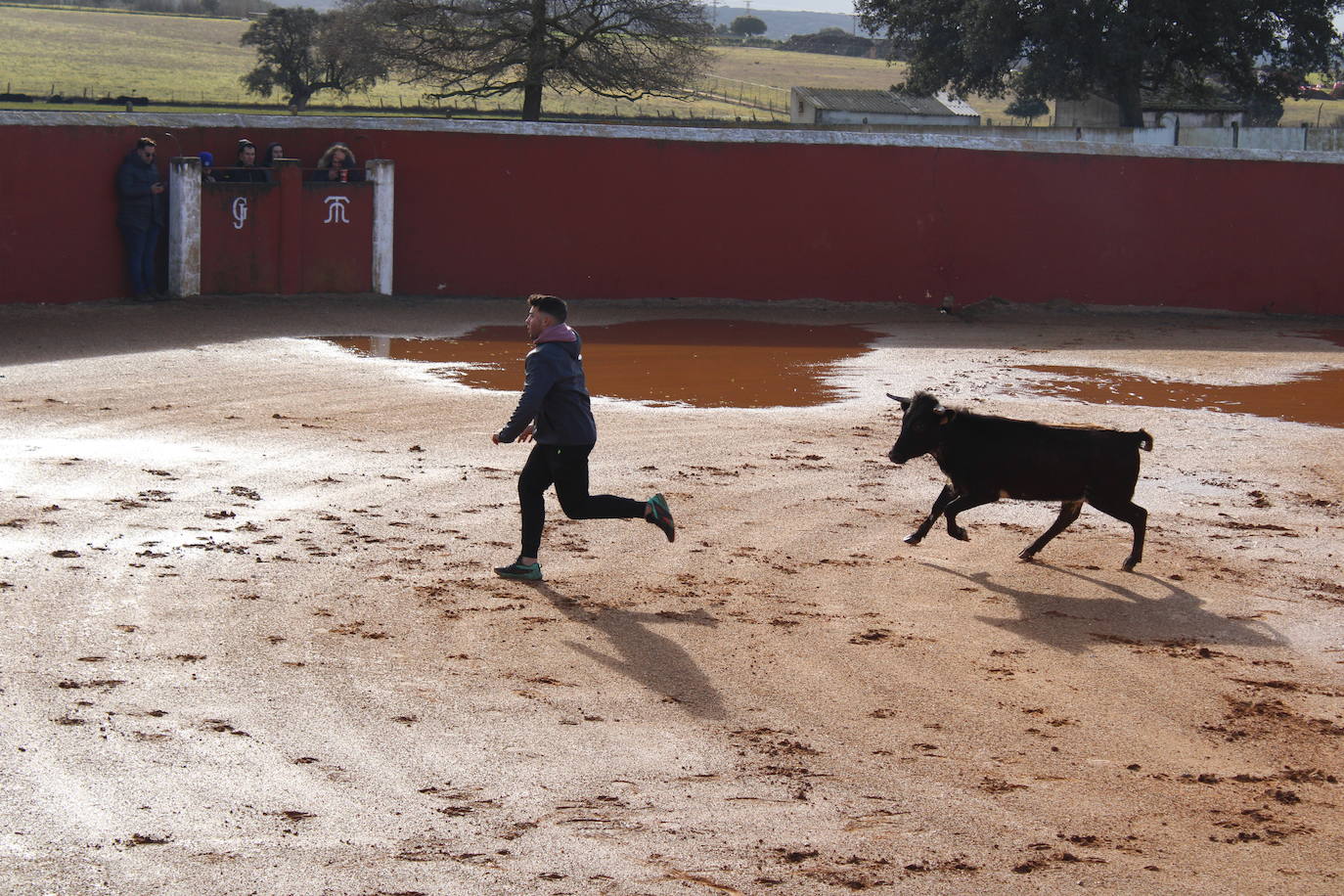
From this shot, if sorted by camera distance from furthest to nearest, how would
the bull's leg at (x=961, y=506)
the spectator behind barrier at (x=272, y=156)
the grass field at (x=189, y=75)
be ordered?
the grass field at (x=189, y=75), the spectator behind barrier at (x=272, y=156), the bull's leg at (x=961, y=506)

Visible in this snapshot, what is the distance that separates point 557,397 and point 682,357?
810 cm

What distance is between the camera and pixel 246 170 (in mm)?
18188

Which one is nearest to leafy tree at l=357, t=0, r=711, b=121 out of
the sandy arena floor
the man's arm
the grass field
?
the grass field

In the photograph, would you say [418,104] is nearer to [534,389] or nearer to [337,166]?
[337,166]

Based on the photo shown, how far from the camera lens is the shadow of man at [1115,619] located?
7.65m

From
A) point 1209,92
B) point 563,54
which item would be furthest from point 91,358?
point 1209,92

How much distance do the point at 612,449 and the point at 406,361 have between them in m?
4.35

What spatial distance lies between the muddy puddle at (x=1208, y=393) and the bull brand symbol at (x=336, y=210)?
863 centimetres

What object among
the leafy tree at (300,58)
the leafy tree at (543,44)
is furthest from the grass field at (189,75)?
the leafy tree at (543,44)

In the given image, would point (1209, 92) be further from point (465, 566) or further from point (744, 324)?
point (465, 566)

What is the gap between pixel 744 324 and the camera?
62.8 ft

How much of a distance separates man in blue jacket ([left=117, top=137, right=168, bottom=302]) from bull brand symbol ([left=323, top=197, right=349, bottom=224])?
206 centimetres

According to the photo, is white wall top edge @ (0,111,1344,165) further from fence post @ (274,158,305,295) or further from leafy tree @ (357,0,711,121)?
leafy tree @ (357,0,711,121)

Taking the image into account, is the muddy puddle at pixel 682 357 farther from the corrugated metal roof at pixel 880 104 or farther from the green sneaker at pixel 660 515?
the corrugated metal roof at pixel 880 104
